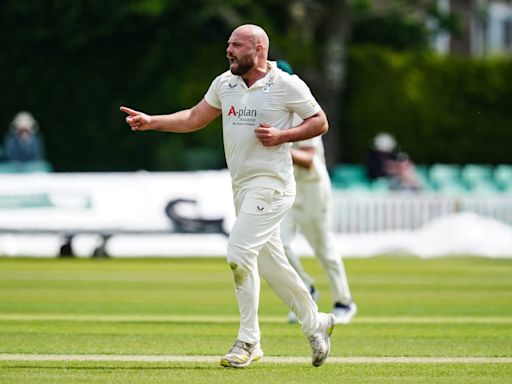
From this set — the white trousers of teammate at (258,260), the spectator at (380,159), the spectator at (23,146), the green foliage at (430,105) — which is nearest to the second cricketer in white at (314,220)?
the white trousers of teammate at (258,260)

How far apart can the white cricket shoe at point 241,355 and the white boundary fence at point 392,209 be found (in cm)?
1517

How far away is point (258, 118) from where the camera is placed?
31.1 feet

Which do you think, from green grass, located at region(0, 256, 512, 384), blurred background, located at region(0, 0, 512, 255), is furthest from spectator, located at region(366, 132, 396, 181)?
green grass, located at region(0, 256, 512, 384)

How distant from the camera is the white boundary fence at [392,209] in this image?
24734 mm

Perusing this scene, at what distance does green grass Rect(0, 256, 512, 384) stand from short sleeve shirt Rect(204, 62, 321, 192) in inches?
46.2

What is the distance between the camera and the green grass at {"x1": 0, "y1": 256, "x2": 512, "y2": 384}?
909 cm

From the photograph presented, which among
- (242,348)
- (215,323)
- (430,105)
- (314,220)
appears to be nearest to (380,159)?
(430,105)

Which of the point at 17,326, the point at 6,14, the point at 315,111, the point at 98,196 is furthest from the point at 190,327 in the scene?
the point at 6,14

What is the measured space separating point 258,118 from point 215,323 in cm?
350

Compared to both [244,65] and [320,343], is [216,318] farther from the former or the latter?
[244,65]

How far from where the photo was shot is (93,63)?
34594 millimetres

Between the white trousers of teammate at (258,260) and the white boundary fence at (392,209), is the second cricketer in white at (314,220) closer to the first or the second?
the white trousers of teammate at (258,260)

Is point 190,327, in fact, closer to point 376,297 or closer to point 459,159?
point 376,297

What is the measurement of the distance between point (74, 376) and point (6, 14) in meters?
25.5
